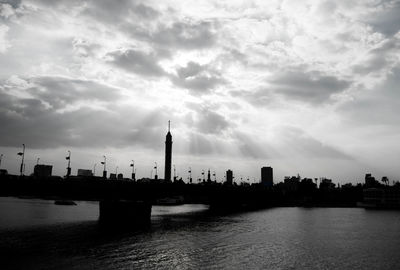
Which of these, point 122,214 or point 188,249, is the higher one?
point 122,214

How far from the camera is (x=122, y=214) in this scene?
4712 inches

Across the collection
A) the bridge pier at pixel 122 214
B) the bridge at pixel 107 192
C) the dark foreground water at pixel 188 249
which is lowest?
the dark foreground water at pixel 188 249

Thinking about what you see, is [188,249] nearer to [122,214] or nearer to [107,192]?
[107,192]

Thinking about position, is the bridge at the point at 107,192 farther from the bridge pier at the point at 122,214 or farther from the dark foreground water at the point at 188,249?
the dark foreground water at the point at 188,249

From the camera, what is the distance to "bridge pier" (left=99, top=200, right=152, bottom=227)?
392ft

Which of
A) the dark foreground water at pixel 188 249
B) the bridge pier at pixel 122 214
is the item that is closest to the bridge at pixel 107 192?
the bridge pier at pixel 122 214

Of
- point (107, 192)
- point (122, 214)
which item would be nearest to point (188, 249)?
point (107, 192)

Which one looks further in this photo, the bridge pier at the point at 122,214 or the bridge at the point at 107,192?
the bridge pier at the point at 122,214

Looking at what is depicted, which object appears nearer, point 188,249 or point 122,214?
point 188,249

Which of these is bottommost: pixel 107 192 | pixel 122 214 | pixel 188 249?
pixel 188 249

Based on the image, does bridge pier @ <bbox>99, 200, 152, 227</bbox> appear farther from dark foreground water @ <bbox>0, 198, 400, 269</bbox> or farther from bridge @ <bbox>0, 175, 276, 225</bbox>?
dark foreground water @ <bbox>0, 198, 400, 269</bbox>

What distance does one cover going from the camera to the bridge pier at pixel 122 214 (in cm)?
11938

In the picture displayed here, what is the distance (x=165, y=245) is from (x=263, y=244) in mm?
21888

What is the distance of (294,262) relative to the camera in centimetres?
6147
